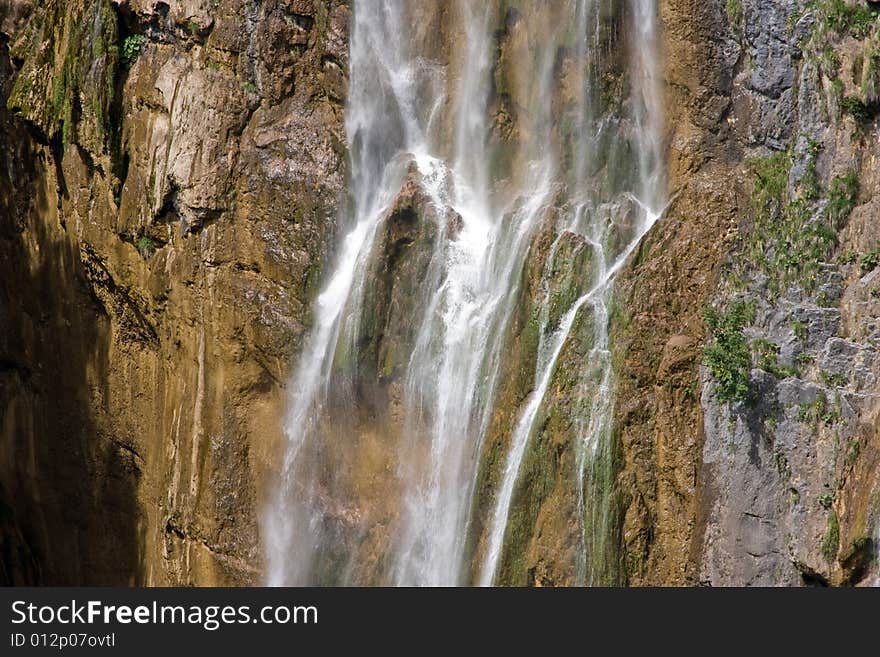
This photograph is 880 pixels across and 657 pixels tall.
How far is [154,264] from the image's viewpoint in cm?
2120

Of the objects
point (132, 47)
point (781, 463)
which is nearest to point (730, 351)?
point (781, 463)

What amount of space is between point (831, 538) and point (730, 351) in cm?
289

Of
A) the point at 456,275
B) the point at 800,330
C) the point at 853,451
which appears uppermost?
the point at 456,275

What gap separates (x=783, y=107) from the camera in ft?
58.9

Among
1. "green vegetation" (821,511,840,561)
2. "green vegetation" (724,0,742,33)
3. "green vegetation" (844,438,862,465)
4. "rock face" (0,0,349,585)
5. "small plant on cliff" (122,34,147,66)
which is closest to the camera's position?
"green vegetation" (844,438,862,465)

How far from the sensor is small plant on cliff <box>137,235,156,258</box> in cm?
2122

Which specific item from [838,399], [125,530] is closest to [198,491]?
[125,530]

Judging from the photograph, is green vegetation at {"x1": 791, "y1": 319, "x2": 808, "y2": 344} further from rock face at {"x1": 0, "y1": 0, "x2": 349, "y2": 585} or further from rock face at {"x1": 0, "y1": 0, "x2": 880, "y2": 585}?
rock face at {"x1": 0, "y1": 0, "x2": 349, "y2": 585}

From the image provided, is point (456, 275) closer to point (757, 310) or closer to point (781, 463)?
point (757, 310)

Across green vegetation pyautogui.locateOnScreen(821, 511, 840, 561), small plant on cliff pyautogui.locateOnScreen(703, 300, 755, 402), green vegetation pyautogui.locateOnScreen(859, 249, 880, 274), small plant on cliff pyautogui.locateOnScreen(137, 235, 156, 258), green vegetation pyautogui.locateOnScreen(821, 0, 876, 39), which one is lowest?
green vegetation pyautogui.locateOnScreen(821, 511, 840, 561)

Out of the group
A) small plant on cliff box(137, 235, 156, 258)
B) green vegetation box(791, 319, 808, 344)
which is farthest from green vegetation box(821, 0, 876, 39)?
small plant on cliff box(137, 235, 156, 258)

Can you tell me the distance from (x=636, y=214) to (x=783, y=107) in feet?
8.47

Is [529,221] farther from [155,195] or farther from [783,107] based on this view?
[155,195]

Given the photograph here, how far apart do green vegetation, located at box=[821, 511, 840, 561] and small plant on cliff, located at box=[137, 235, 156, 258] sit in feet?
38.7
